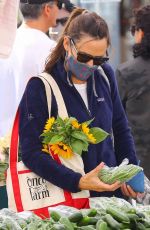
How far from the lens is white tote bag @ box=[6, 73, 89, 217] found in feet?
12.2

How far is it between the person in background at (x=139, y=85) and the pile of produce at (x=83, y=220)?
2.17 meters

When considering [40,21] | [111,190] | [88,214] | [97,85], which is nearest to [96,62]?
[97,85]

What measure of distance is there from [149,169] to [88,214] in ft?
7.87

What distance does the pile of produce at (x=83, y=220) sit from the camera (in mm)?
2908

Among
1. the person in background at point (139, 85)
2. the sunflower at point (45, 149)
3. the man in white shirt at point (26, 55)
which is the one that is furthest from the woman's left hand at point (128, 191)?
the person in background at point (139, 85)

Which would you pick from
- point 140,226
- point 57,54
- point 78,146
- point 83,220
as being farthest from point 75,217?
point 57,54

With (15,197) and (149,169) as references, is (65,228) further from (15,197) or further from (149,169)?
(149,169)

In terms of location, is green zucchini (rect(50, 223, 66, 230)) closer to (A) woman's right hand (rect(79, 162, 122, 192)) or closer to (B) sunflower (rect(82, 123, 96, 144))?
(A) woman's right hand (rect(79, 162, 122, 192))

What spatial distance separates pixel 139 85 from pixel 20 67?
979mm

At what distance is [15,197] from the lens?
147 inches

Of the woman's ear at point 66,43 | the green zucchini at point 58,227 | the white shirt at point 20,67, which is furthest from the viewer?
the white shirt at point 20,67

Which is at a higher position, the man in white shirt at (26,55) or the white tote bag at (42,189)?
the man in white shirt at (26,55)

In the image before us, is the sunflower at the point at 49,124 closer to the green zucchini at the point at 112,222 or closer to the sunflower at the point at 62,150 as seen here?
the sunflower at the point at 62,150

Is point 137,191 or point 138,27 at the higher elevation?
point 138,27
